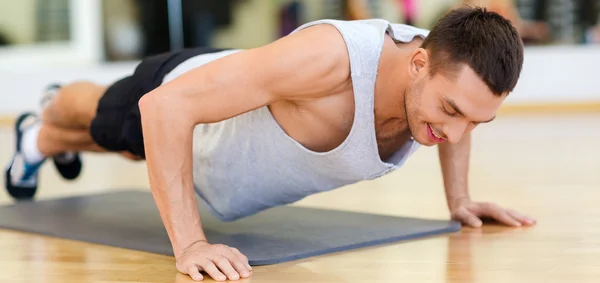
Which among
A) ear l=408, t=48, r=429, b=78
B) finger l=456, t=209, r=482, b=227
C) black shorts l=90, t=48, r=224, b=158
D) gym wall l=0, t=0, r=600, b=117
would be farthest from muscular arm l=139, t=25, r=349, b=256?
gym wall l=0, t=0, r=600, b=117

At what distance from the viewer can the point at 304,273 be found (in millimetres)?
1469

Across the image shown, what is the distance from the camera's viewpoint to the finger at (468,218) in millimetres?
1899

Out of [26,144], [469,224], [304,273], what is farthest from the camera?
[26,144]

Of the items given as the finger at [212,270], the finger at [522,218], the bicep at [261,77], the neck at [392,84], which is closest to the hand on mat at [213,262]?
the finger at [212,270]

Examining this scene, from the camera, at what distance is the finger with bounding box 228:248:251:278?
1.45m

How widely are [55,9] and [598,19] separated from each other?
3.80m

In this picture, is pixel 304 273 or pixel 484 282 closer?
pixel 484 282

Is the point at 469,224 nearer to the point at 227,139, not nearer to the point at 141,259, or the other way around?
the point at 227,139

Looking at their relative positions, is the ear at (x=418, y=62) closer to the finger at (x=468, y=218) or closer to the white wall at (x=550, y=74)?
the finger at (x=468, y=218)

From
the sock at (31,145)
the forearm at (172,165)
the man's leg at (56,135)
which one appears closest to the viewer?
the forearm at (172,165)

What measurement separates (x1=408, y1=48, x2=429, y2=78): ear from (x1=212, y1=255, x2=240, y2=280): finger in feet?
1.50

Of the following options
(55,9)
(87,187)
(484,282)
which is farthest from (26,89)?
(484,282)

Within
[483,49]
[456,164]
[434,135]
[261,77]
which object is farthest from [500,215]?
[261,77]

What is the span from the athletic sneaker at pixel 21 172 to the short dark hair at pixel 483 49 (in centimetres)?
137
